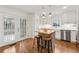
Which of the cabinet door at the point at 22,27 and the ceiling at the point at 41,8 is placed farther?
the cabinet door at the point at 22,27

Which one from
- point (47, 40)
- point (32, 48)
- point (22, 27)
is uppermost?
point (22, 27)

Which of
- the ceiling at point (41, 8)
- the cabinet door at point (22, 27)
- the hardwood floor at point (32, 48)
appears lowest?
the hardwood floor at point (32, 48)

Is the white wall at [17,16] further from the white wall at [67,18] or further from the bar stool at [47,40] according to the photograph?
the bar stool at [47,40]

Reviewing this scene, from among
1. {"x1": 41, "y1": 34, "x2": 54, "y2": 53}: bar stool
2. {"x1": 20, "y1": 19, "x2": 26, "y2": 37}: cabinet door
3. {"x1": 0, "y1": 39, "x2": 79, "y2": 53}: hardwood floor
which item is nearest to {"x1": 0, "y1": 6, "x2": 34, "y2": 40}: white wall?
{"x1": 20, "y1": 19, "x2": 26, "y2": 37}: cabinet door

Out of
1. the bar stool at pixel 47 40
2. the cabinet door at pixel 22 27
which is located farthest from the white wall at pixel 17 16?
the bar stool at pixel 47 40

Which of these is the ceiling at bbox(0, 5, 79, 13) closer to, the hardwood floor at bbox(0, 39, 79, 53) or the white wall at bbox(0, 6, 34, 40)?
the white wall at bbox(0, 6, 34, 40)

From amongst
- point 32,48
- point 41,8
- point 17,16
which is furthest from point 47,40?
point 17,16

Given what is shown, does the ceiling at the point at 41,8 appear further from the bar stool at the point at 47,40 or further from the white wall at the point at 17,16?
the bar stool at the point at 47,40

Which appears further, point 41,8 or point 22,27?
point 22,27

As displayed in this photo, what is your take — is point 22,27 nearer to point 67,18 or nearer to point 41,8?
point 41,8

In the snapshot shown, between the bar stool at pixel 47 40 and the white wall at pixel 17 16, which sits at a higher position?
the white wall at pixel 17 16

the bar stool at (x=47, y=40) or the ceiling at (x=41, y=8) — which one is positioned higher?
Result: the ceiling at (x=41, y=8)

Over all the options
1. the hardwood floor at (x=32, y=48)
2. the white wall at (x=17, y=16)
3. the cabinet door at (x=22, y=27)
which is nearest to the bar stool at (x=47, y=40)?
the hardwood floor at (x=32, y=48)
